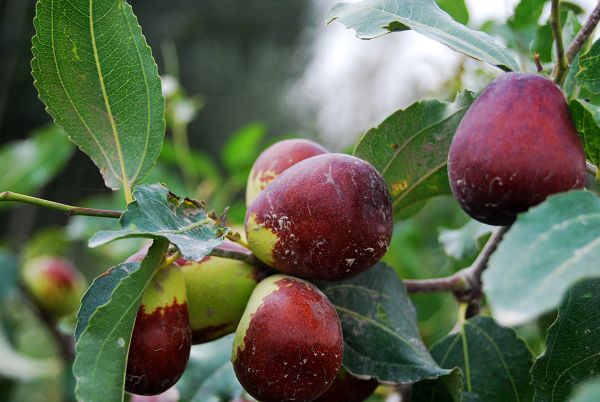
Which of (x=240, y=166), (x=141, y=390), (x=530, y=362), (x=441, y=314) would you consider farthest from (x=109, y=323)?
(x=240, y=166)

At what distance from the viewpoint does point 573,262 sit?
0.42 m

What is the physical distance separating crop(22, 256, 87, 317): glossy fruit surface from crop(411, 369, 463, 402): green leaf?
154cm

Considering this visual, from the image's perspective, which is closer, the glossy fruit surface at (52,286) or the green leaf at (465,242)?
the green leaf at (465,242)

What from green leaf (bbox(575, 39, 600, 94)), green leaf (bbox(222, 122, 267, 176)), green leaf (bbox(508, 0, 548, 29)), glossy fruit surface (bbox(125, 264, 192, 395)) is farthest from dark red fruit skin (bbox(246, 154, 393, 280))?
green leaf (bbox(222, 122, 267, 176))

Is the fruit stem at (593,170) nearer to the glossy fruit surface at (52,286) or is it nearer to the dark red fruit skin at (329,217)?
the dark red fruit skin at (329,217)

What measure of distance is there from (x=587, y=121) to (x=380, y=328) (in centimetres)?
32

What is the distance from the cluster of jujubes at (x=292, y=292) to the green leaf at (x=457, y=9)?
23.5 inches

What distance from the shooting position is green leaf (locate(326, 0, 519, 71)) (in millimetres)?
619

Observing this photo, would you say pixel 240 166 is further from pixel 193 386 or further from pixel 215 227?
pixel 215 227

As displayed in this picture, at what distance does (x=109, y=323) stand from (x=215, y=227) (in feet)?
0.44

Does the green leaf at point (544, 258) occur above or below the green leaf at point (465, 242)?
above

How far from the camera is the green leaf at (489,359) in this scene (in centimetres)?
79

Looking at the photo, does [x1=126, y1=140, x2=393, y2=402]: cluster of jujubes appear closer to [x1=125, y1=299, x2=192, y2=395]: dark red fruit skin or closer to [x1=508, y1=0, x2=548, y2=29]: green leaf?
[x1=125, y1=299, x2=192, y2=395]: dark red fruit skin

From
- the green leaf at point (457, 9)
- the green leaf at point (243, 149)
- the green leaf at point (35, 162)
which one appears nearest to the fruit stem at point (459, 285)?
the green leaf at point (457, 9)
